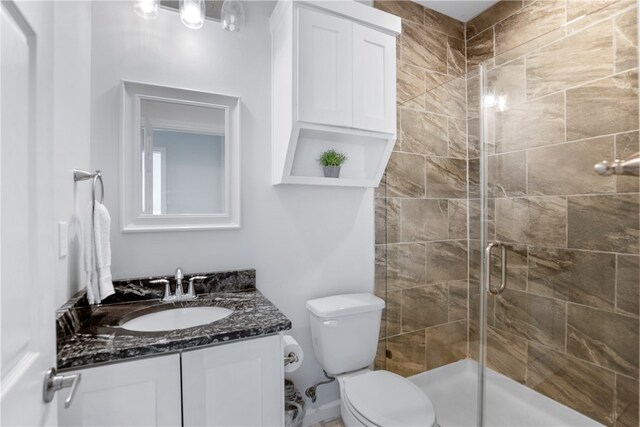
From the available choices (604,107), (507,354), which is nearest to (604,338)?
(507,354)

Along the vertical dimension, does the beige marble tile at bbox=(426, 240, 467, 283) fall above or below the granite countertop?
above

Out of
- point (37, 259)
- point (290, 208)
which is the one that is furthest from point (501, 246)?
point (37, 259)

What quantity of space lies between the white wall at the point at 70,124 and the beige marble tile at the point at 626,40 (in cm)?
207

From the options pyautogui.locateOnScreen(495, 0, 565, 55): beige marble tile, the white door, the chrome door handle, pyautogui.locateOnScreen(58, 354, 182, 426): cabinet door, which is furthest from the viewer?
pyautogui.locateOnScreen(495, 0, 565, 55): beige marble tile

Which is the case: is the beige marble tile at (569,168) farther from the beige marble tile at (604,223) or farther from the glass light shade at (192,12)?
the glass light shade at (192,12)

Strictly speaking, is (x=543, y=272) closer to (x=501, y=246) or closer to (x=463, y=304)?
(x=501, y=246)

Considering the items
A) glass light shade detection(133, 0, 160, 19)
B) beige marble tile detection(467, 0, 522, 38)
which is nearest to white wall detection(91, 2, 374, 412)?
glass light shade detection(133, 0, 160, 19)

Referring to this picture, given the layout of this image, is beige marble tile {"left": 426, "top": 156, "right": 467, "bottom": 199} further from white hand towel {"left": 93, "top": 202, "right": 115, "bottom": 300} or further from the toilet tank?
white hand towel {"left": 93, "top": 202, "right": 115, "bottom": 300}

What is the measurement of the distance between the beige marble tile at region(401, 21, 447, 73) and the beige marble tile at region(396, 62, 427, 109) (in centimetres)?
5

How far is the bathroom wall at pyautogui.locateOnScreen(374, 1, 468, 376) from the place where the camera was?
5.98 feet

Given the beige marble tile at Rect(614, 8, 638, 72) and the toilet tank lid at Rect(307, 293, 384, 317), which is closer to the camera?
the beige marble tile at Rect(614, 8, 638, 72)

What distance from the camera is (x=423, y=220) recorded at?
1945 millimetres

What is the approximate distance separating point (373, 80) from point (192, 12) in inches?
37.3

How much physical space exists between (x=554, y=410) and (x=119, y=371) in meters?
1.85
